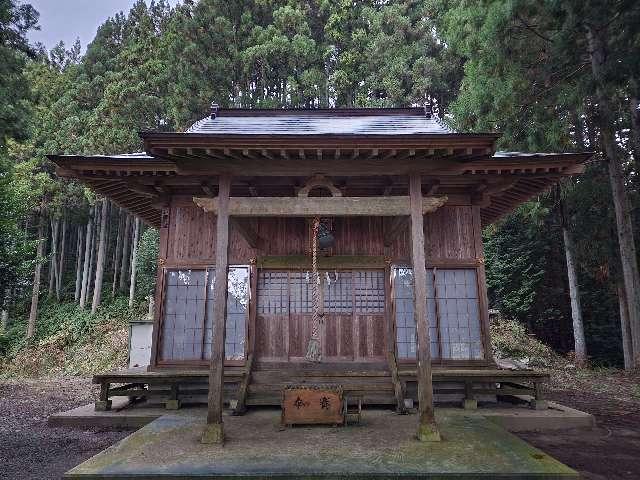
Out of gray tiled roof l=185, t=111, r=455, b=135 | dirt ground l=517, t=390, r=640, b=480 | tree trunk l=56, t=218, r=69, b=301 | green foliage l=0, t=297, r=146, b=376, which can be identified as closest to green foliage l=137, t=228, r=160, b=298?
green foliage l=0, t=297, r=146, b=376

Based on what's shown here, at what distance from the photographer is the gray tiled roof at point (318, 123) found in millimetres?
7871

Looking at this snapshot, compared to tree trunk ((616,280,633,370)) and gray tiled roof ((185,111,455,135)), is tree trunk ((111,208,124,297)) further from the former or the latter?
tree trunk ((616,280,633,370))

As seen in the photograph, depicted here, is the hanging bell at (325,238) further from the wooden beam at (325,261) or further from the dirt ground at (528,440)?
the dirt ground at (528,440)

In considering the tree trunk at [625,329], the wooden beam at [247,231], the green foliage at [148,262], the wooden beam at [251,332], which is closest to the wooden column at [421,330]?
the wooden beam at [247,231]

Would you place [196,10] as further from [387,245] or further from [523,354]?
[523,354]

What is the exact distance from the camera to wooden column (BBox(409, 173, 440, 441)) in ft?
17.4

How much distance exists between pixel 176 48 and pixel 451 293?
1950 cm

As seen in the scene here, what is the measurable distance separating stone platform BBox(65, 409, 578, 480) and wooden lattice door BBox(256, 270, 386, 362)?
1.92 meters

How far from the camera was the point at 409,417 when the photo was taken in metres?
6.60

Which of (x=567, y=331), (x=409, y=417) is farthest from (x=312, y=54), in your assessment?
(x=409, y=417)

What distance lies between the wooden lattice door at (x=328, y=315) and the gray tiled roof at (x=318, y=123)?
9.09ft

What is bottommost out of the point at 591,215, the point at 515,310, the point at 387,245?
the point at 515,310

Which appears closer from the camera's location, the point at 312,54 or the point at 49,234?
the point at 312,54

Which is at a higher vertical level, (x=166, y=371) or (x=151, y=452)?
(x=166, y=371)
